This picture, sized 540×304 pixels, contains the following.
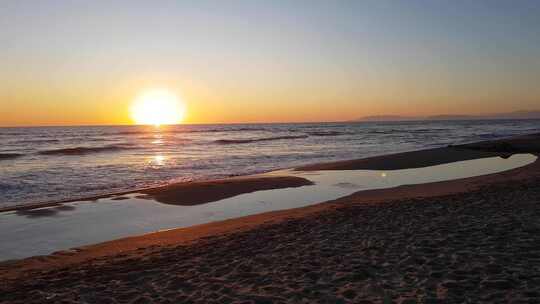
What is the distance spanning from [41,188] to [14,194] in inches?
55.5

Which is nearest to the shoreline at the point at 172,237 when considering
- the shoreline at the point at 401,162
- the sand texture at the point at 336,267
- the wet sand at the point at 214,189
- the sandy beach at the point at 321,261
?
the sandy beach at the point at 321,261

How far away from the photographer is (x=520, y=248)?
21.5ft

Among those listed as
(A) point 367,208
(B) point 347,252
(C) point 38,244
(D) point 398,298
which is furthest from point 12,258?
(A) point 367,208

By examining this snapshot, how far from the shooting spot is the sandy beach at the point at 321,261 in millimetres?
5480

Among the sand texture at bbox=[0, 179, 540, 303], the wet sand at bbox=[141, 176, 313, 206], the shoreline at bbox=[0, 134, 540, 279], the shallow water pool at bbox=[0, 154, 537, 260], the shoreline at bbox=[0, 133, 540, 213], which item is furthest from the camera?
the shoreline at bbox=[0, 133, 540, 213]

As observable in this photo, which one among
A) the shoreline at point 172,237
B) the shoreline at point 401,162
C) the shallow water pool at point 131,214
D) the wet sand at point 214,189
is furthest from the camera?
the shoreline at point 401,162

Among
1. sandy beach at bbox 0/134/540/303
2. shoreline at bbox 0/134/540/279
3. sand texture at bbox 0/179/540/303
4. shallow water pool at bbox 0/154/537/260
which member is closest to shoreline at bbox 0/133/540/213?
shallow water pool at bbox 0/154/537/260

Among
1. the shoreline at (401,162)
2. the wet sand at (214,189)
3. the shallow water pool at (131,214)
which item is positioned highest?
the shoreline at (401,162)

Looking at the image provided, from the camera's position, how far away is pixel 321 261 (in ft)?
22.3

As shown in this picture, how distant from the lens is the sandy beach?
5480mm

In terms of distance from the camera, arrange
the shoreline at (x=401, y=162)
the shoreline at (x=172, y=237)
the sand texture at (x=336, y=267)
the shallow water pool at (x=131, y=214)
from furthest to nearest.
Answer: the shoreline at (x=401, y=162) < the shallow water pool at (x=131, y=214) < the shoreline at (x=172, y=237) < the sand texture at (x=336, y=267)

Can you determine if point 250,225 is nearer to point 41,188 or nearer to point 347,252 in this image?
point 347,252

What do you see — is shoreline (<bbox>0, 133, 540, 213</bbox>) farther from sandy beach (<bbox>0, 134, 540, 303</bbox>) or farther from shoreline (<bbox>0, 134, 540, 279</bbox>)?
sandy beach (<bbox>0, 134, 540, 303</bbox>)

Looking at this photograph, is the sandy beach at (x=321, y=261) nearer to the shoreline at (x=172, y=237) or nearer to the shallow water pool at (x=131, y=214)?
the shoreline at (x=172, y=237)
